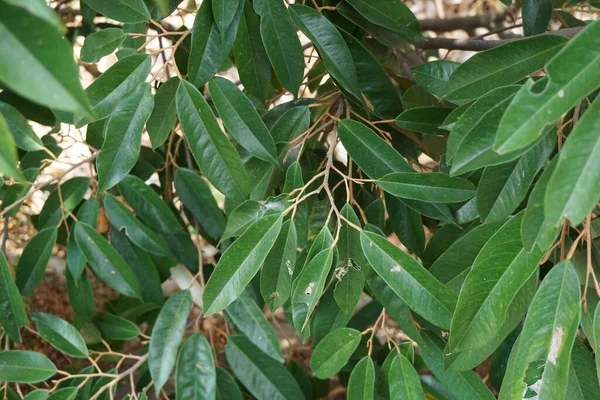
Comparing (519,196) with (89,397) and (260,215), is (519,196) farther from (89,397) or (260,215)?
(89,397)

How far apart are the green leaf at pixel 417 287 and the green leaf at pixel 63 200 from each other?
0.54 metres

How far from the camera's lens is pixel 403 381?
67 centimetres

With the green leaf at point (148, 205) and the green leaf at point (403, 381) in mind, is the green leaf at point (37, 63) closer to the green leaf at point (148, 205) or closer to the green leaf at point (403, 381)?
the green leaf at point (403, 381)

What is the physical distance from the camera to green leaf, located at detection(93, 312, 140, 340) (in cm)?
101

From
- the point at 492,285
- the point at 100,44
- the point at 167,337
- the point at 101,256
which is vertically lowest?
the point at 167,337

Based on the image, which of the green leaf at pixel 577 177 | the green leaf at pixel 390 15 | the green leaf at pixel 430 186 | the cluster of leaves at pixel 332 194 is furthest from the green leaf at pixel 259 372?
the green leaf at pixel 577 177

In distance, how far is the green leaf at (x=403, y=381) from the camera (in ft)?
2.15

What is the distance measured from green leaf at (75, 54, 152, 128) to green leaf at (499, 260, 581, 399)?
43cm

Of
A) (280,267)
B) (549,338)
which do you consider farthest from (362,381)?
(549,338)

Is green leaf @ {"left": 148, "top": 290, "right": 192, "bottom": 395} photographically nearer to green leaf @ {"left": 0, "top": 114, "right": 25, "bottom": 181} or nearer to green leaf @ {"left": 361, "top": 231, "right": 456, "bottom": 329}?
green leaf @ {"left": 361, "top": 231, "right": 456, "bottom": 329}

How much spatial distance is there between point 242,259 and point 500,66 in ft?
1.00

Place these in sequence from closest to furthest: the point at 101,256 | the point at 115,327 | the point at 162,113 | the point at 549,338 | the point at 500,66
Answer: the point at 549,338
the point at 500,66
the point at 162,113
the point at 101,256
the point at 115,327

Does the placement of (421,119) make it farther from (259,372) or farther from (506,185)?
(259,372)

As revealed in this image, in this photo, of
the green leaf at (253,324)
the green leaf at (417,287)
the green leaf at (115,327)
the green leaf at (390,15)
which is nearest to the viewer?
the green leaf at (417,287)
